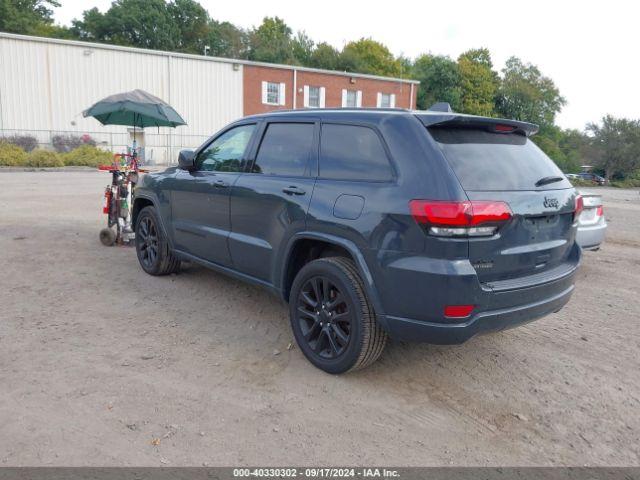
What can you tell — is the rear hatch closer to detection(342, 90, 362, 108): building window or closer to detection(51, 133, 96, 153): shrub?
detection(51, 133, 96, 153): shrub

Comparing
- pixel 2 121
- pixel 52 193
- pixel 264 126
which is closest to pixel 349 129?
pixel 264 126

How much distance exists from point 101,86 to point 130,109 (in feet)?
84.3

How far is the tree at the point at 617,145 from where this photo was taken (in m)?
45.6

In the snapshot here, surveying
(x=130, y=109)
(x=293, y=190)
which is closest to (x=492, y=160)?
(x=293, y=190)

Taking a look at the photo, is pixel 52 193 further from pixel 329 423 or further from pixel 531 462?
pixel 531 462

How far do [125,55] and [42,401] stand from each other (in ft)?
105

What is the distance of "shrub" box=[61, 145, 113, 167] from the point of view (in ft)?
84.1

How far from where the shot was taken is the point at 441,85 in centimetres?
5488

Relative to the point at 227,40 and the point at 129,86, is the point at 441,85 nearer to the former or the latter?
the point at 227,40

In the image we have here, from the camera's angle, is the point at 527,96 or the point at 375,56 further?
the point at 527,96

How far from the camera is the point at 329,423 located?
3.09m

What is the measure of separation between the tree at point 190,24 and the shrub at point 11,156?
35.2 metres

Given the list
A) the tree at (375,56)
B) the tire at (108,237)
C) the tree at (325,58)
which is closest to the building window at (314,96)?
the tree at (325,58)

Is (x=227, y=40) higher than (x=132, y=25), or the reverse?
(x=227, y=40)
